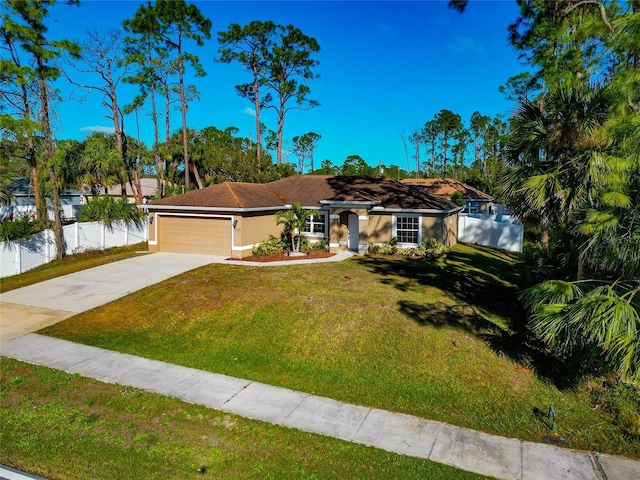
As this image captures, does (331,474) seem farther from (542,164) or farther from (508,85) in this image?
(508,85)

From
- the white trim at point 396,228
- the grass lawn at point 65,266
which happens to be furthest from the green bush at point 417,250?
the grass lawn at point 65,266

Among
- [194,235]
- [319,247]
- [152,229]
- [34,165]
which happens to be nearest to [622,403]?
[319,247]

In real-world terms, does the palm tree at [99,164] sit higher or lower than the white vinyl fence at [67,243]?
higher

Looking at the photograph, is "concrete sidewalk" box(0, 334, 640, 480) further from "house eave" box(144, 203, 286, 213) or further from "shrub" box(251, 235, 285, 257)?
"shrub" box(251, 235, 285, 257)

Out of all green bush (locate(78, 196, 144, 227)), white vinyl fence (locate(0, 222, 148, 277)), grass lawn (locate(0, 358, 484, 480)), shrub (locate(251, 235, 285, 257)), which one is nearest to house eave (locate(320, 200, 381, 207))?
shrub (locate(251, 235, 285, 257))

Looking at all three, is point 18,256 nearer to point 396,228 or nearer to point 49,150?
point 49,150

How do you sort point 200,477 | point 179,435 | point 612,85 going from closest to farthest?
point 200,477 < point 179,435 < point 612,85

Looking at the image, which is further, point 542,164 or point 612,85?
point 542,164

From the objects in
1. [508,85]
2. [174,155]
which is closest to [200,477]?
[174,155]

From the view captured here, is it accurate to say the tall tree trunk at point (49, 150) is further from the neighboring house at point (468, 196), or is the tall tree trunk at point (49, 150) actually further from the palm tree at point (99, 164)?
the neighboring house at point (468, 196)
